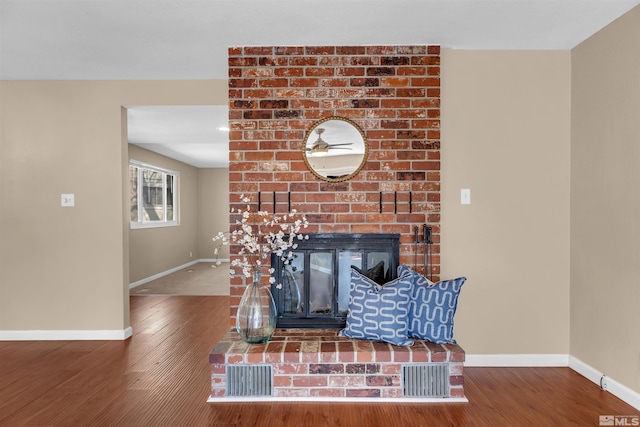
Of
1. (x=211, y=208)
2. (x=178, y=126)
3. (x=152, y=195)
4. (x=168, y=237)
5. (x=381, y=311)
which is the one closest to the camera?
(x=381, y=311)

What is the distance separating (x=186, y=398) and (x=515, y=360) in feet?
7.44

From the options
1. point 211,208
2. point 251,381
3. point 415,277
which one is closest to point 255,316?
point 251,381

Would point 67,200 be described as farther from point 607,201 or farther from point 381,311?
point 607,201

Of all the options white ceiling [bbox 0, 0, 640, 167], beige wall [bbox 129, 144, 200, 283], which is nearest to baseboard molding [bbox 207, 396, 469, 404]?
white ceiling [bbox 0, 0, 640, 167]

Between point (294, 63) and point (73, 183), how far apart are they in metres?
2.25

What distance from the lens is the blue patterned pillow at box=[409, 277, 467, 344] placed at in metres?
2.46

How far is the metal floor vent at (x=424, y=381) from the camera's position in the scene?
2334 mm

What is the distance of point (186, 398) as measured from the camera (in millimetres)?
2398

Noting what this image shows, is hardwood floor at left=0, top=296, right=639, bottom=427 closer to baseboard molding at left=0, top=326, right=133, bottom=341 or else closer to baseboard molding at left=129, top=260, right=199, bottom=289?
baseboard molding at left=0, top=326, right=133, bottom=341

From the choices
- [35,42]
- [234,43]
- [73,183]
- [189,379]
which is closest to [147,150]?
[73,183]

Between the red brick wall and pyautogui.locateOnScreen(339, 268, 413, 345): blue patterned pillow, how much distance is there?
430 millimetres

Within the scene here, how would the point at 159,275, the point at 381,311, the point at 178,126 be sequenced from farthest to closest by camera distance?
the point at 159,275
the point at 178,126
the point at 381,311

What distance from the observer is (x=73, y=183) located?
354cm

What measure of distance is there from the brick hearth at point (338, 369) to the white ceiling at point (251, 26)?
1972 millimetres
